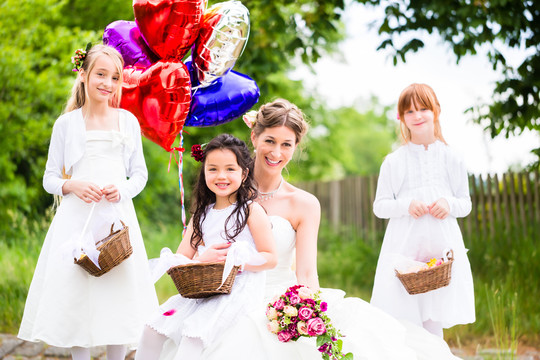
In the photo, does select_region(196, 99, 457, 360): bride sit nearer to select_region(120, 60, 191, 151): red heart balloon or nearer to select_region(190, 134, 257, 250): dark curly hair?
select_region(190, 134, 257, 250): dark curly hair

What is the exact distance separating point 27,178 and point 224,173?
7235 mm

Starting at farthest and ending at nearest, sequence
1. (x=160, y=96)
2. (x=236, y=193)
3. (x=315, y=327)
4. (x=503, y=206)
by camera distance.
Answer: (x=503, y=206)
(x=160, y=96)
(x=236, y=193)
(x=315, y=327)

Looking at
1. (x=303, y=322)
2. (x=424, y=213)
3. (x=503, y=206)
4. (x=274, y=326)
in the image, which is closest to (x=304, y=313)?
(x=303, y=322)

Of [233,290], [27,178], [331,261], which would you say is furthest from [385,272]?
[27,178]

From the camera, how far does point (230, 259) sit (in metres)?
2.65

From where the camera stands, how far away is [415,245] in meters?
3.77

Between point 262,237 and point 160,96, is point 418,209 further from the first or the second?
point 160,96

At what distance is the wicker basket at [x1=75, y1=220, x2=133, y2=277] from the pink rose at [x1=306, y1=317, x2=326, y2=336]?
3.56 ft

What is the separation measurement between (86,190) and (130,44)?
1.26 metres

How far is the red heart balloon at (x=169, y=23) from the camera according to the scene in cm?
373

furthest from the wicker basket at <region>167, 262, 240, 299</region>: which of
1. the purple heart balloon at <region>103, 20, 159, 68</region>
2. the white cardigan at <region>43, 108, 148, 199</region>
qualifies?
the purple heart balloon at <region>103, 20, 159, 68</region>

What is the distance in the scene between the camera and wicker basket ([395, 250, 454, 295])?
341 cm

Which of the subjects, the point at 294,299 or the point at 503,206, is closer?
the point at 294,299

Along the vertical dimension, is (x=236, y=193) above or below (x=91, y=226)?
above
